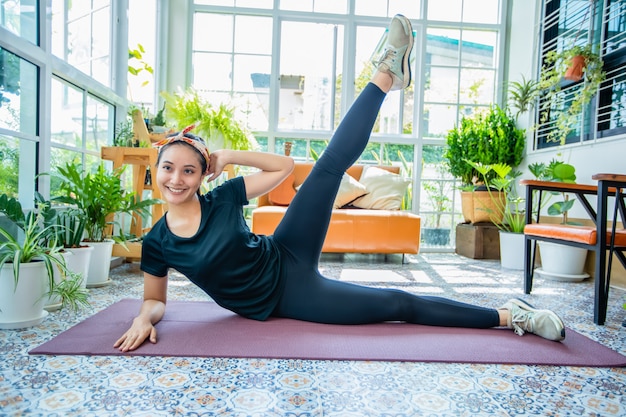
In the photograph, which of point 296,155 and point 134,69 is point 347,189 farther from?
point 134,69

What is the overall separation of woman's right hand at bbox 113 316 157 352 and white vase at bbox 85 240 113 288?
1.09 meters

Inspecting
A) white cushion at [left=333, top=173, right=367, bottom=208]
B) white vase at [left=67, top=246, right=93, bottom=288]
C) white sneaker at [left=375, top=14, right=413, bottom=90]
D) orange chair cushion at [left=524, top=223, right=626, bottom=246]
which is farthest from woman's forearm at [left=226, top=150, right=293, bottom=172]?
white cushion at [left=333, top=173, right=367, bottom=208]

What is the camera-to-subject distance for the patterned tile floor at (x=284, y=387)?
1068 millimetres

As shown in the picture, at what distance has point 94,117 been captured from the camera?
3.08m

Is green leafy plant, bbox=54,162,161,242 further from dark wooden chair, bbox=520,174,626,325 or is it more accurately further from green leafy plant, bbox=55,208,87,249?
dark wooden chair, bbox=520,174,626,325

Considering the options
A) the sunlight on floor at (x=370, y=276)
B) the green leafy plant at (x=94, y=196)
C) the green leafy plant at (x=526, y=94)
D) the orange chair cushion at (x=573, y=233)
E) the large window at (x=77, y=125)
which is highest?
the green leafy plant at (x=526, y=94)

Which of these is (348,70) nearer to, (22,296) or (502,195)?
(502,195)

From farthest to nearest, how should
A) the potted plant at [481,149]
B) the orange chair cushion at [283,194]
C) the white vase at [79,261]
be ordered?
the potted plant at [481,149], the orange chair cushion at [283,194], the white vase at [79,261]

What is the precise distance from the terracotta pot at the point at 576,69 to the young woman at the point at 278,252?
2345 mm

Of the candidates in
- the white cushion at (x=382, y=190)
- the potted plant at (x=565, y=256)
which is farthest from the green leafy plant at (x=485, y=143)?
the potted plant at (x=565, y=256)

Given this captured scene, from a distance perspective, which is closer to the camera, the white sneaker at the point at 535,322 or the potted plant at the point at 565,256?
the white sneaker at the point at 535,322

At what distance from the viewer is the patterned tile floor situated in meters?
1.07

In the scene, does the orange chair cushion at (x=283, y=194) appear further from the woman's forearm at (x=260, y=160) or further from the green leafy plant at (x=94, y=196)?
the woman's forearm at (x=260, y=160)

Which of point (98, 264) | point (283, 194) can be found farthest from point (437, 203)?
point (98, 264)
